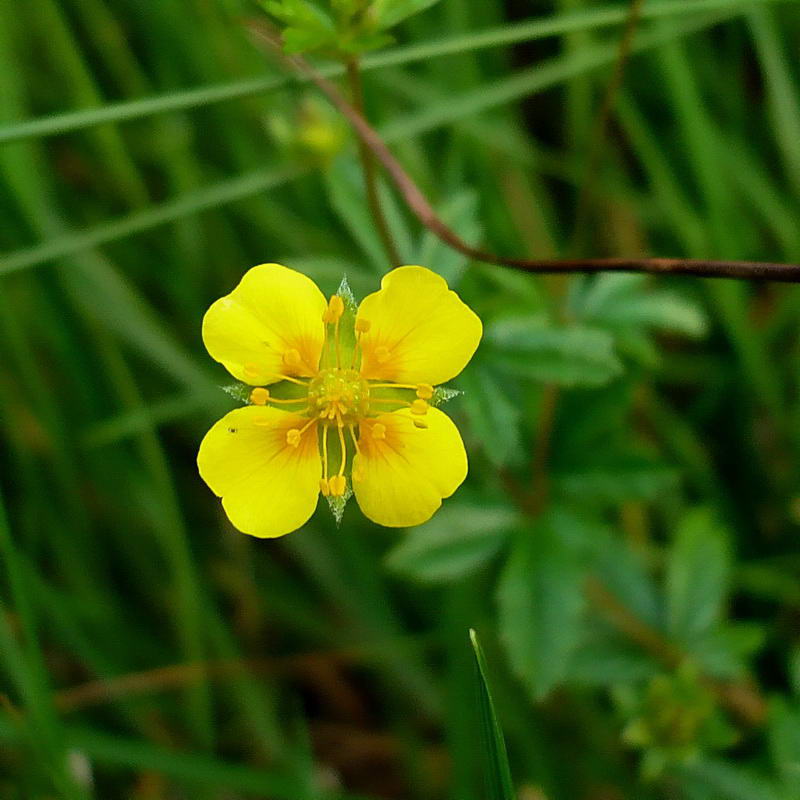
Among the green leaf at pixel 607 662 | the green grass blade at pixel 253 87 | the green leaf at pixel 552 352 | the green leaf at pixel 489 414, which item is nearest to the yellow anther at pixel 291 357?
the green leaf at pixel 489 414

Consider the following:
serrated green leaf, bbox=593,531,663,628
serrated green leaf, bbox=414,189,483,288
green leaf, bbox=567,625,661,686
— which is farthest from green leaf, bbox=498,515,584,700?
serrated green leaf, bbox=414,189,483,288

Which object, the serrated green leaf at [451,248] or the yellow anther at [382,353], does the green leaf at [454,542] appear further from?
the yellow anther at [382,353]

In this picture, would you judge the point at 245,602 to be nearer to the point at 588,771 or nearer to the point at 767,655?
the point at 588,771

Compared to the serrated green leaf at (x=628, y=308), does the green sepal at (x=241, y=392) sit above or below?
below

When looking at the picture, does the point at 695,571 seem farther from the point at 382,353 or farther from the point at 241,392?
the point at 241,392

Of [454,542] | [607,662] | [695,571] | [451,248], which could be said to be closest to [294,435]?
[451,248]
